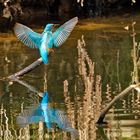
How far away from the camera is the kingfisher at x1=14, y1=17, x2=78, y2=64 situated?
680 centimetres

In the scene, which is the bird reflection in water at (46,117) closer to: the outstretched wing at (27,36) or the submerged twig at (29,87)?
the submerged twig at (29,87)

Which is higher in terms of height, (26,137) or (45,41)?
(45,41)

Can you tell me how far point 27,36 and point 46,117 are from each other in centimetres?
139

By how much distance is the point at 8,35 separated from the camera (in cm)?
1178

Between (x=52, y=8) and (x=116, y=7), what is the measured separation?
6.89 feet

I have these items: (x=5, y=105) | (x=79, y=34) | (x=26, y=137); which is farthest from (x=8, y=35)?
(x=26, y=137)

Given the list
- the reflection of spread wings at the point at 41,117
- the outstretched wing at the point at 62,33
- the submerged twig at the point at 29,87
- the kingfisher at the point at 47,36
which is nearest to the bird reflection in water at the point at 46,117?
the reflection of spread wings at the point at 41,117

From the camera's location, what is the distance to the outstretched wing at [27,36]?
6.95 metres

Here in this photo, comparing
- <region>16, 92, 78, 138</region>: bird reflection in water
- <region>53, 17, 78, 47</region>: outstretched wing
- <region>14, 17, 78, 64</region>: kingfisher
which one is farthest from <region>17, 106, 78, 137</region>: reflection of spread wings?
<region>53, 17, 78, 47</region>: outstretched wing

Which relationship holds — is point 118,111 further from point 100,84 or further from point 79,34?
point 79,34

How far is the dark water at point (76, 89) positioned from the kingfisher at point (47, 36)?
0.47 m

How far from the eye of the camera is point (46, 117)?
5875 mm

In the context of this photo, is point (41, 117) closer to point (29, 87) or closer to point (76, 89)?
point (76, 89)

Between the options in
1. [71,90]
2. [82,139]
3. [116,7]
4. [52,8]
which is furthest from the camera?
[116,7]
